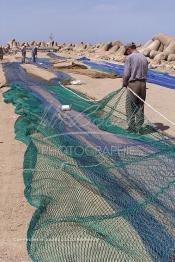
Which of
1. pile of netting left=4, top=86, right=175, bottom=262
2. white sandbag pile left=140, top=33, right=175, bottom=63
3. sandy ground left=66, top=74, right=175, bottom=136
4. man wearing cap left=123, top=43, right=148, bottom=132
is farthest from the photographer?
white sandbag pile left=140, top=33, right=175, bottom=63

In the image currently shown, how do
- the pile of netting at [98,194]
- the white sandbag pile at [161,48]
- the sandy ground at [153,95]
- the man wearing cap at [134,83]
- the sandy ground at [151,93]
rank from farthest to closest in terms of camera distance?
1. the white sandbag pile at [161,48]
2. the sandy ground at [151,93]
3. the sandy ground at [153,95]
4. the man wearing cap at [134,83]
5. the pile of netting at [98,194]

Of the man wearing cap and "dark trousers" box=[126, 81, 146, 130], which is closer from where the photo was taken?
the man wearing cap

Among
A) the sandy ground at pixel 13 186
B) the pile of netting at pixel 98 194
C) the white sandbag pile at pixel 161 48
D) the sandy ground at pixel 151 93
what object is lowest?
the white sandbag pile at pixel 161 48

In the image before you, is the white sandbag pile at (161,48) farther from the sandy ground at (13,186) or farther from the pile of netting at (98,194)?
the pile of netting at (98,194)

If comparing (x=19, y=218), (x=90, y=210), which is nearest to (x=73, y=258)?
(x=90, y=210)

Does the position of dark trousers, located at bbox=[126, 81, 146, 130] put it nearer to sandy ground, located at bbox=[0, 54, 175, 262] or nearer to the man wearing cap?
the man wearing cap

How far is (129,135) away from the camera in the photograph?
873 cm

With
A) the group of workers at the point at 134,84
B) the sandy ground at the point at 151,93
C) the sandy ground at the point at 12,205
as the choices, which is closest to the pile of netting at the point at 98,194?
the sandy ground at the point at 12,205

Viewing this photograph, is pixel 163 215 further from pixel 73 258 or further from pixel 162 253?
pixel 73 258

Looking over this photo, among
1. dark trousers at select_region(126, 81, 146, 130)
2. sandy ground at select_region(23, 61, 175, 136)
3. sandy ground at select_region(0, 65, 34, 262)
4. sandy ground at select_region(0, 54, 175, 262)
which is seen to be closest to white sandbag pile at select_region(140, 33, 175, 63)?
sandy ground at select_region(23, 61, 175, 136)

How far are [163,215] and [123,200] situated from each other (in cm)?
56

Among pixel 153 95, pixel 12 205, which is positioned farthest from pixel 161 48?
pixel 12 205

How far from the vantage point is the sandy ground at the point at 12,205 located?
4.86 metres

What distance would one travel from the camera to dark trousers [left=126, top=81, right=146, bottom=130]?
30.8 ft
